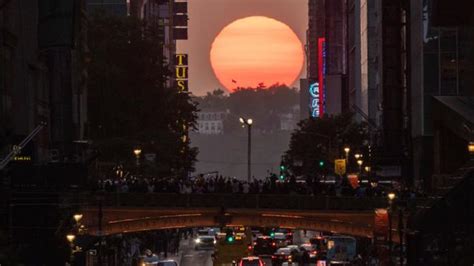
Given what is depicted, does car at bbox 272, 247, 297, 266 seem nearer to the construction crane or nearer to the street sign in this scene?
the street sign

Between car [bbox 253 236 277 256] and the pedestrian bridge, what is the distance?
95.7 ft

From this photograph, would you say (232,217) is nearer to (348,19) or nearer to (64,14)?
(64,14)

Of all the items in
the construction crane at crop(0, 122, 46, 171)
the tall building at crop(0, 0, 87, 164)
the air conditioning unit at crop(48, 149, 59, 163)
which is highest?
the tall building at crop(0, 0, 87, 164)

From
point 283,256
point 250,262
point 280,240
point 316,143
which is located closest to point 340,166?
point 280,240

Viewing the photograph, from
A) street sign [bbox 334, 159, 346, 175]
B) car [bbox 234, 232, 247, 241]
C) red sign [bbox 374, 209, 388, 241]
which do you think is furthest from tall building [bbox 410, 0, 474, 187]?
red sign [bbox 374, 209, 388, 241]

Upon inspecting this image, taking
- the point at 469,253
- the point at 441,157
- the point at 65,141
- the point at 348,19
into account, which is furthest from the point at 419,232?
the point at 348,19

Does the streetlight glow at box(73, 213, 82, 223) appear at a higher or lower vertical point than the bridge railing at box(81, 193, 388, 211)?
lower

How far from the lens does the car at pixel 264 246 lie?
393ft

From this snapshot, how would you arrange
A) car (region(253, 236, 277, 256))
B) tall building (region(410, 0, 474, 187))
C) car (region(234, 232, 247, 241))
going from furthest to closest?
1. car (region(253, 236, 277, 256))
2. car (region(234, 232, 247, 241))
3. tall building (region(410, 0, 474, 187))

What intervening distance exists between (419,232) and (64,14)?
2939cm

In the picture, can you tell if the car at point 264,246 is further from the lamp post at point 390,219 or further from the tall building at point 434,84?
the lamp post at point 390,219

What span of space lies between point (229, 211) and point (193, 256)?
43703 mm

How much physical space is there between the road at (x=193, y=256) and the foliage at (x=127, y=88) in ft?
24.1

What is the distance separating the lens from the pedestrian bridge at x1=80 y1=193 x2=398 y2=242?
3300 inches
